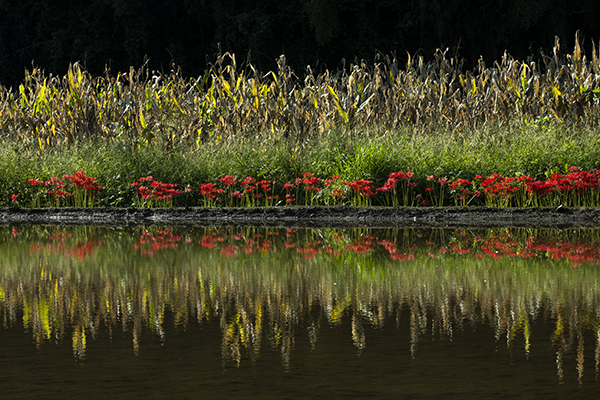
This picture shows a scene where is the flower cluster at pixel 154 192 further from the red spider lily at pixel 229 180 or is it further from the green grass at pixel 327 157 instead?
the red spider lily at pixel 229 180

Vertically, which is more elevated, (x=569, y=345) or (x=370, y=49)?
(x=370, y=49)

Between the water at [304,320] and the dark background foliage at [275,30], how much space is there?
2142 cm

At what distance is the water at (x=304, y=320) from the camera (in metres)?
4.70

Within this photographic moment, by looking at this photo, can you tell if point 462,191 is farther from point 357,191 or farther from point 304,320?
point 304,320

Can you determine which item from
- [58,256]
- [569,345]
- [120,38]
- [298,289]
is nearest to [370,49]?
[120,38]

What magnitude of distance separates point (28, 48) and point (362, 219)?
92.2 feet

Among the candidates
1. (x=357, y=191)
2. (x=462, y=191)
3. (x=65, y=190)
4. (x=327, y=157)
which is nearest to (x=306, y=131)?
(x=327, y=157)

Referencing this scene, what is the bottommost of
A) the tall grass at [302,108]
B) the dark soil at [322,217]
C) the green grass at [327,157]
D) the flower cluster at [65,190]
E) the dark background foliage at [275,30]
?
the dark soil at [322,217]

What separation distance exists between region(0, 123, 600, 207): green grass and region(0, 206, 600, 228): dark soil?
2.94ft

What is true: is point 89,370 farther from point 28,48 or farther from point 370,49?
point 28,48

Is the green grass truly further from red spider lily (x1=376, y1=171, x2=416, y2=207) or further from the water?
the water

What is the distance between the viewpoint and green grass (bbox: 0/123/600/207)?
1504 centimetres

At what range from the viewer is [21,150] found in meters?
18.4

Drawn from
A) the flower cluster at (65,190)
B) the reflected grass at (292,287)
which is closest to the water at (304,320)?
the reflected grass at (292,287)
